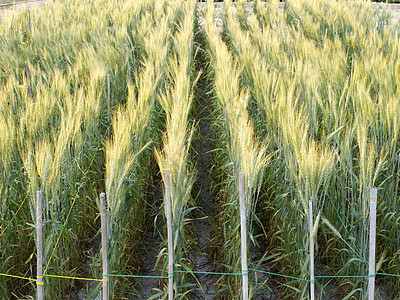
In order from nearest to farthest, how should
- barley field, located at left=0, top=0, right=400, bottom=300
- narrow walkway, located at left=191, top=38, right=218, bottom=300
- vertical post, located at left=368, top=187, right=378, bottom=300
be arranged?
vertical post, located at left=368, top=187, right=378, bottom=300 → barley field, located at left=0, top=0, right=400, bottom=300 → narrow walkway, located at left=191, top=38, right=218, bottom=300

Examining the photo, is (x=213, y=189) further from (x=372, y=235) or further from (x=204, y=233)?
(x=372, y=235)

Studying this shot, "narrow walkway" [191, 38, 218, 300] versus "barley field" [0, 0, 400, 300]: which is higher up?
"barley field" [0, 0, 400, 300]

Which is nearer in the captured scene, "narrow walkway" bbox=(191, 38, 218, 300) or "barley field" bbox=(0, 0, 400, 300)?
"barley field" bbox=(0, 0, 400, 300)

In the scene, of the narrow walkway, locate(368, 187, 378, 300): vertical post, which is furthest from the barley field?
locate(368, 187, 378, 300): vertical post

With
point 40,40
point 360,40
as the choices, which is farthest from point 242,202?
point 40,40

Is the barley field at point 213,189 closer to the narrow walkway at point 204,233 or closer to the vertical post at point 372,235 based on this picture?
the narrow walkway at point 204,233

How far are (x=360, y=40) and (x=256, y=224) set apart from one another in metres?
3.00

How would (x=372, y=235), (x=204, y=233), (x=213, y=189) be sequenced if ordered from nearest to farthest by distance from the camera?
(x=372, y=235), (x=204, y=233), (x=213, y=189)

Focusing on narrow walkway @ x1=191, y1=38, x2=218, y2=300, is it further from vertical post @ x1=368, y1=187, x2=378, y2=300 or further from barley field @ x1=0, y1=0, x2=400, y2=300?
vertical post @ x1=368, y1=187, x2=378, y2=300

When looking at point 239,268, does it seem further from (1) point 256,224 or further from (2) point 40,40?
(2) point 40,40

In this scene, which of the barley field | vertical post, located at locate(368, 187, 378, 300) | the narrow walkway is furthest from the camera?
the narrow walkway

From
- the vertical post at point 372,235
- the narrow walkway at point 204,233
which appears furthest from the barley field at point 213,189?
the vertical post at point 372,235

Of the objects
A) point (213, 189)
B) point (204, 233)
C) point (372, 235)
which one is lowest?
point (204, 233)

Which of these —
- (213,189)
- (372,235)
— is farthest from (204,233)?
(372,235)
